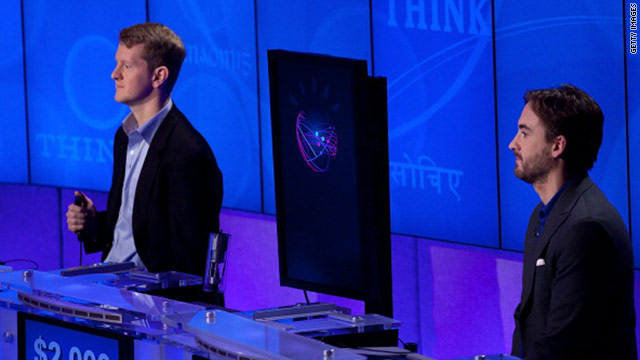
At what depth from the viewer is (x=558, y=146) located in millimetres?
3256

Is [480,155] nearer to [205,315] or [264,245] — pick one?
[264,245]

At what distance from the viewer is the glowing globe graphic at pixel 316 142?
110 inches

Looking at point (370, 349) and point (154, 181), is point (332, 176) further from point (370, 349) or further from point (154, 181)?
point (154, 181)

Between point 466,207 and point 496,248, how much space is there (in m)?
0.29

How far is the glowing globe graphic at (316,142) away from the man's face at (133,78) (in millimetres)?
1114

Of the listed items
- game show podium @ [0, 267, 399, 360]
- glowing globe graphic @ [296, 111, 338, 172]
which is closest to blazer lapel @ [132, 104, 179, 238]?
game show podium @ [0, 267, 399, 360]

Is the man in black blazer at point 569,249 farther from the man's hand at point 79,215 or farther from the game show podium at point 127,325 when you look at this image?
the man's hand at point 79,215

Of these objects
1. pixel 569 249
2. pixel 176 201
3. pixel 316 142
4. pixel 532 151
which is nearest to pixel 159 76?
pixel 176 201

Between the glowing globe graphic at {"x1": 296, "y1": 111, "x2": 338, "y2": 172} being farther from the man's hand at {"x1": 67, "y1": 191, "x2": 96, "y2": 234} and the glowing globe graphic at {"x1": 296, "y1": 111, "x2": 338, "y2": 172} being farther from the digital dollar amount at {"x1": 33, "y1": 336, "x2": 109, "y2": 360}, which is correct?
the man's hand at {"x1": 67, "y1": 191, "x2": 96, "y2": 234}

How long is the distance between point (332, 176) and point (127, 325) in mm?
706

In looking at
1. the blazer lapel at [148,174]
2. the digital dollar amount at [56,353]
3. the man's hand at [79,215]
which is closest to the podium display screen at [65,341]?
the digital dollar amount at [56,353]

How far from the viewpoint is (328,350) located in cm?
189

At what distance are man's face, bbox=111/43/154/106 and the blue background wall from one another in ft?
6.38

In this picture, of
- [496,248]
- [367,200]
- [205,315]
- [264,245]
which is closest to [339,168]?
[367,200]
